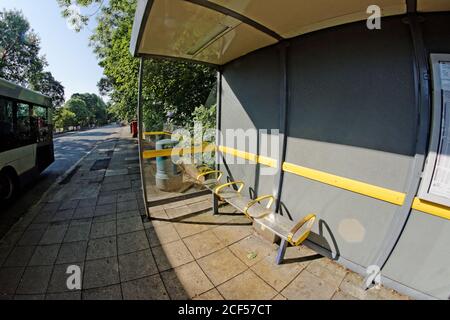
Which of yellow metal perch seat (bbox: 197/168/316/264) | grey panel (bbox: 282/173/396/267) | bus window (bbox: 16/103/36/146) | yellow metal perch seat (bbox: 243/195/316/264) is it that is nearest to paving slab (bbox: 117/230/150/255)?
yellow metal perch seat (bbox: 197/168/316/264)

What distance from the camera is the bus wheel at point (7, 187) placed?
4320 millimetres

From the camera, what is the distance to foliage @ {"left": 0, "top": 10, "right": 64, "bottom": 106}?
19.5 metres

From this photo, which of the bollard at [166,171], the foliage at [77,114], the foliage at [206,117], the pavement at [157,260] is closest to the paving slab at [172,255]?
the pavement at [157,260]

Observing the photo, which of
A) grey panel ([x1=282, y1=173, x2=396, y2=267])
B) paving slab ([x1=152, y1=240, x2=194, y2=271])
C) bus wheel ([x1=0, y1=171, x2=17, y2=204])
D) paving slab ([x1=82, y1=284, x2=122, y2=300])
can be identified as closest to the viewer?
paving slab ([x1=82, y1=284, x2=122, y2=300])

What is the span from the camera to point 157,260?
104 inches

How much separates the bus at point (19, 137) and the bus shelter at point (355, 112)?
3.59 m

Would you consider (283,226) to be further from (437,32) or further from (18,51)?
(18,51)

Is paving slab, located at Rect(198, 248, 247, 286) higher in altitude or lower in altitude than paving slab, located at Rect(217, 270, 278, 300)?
higher

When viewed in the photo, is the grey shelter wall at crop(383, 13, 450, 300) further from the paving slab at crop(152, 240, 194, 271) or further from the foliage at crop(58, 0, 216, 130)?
the foliage at crop(58, 0, 216, 130)

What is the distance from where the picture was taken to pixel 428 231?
6.36 feet

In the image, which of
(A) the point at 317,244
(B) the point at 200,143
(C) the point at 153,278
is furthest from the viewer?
(B) the point at 200,143
